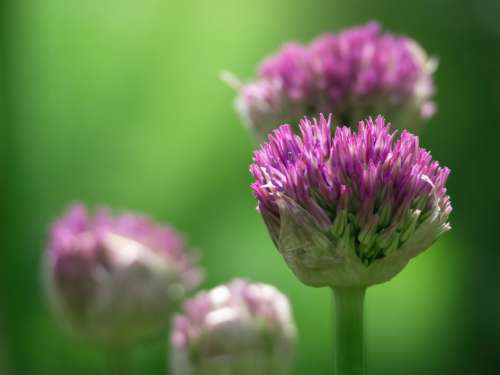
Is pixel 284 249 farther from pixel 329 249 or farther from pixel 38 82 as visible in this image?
pixel 38 82

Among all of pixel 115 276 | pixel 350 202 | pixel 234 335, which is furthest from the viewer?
pixel 115 276

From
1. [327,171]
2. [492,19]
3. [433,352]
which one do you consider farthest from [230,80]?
[492,19]

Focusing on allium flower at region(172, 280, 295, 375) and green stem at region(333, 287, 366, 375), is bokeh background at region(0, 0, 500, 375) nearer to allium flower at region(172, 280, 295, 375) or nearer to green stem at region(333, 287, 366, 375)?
allium flower at region(172, 280, 295, 375)

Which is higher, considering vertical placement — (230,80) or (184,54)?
(184,54)

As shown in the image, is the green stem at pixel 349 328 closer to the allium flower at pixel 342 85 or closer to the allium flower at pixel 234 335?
the allium flower at pixel 234 335

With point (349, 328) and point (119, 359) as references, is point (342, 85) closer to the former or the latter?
point (349, 328)

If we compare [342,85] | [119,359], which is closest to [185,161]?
[119,359]

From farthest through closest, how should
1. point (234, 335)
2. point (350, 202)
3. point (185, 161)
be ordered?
point (185, 161) → point (234, 335) → point (350, 202)

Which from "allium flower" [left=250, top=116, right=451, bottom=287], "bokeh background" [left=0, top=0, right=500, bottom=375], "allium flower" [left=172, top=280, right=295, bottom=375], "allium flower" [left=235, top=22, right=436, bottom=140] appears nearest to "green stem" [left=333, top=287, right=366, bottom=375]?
"allium flower" [left=250, top=116, right=451, bottom=287]
